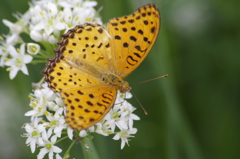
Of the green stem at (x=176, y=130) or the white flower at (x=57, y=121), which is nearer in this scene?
the white flower at (x=57, y=121)

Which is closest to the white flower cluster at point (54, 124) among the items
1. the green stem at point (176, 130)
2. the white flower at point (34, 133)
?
the white flower at point (34, 133)

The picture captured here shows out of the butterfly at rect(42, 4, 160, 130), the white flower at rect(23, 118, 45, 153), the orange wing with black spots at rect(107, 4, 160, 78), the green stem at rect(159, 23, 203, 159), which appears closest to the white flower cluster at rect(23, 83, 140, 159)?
the white flower at rect(23, 118, 45, 153)

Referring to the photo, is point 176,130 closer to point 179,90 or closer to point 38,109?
point 179,90

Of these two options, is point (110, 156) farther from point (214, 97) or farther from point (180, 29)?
point (180, 29)

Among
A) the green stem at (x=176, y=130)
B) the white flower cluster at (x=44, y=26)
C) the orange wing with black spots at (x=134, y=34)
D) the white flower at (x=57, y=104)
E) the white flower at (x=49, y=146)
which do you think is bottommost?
the green stem at (x=176, y=130)

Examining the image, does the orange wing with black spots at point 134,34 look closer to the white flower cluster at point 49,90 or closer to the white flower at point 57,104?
the white flower cluster at point 49,90

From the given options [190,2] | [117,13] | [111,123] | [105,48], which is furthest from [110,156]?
[190,2]

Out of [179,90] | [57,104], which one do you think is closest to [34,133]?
[57,104]
